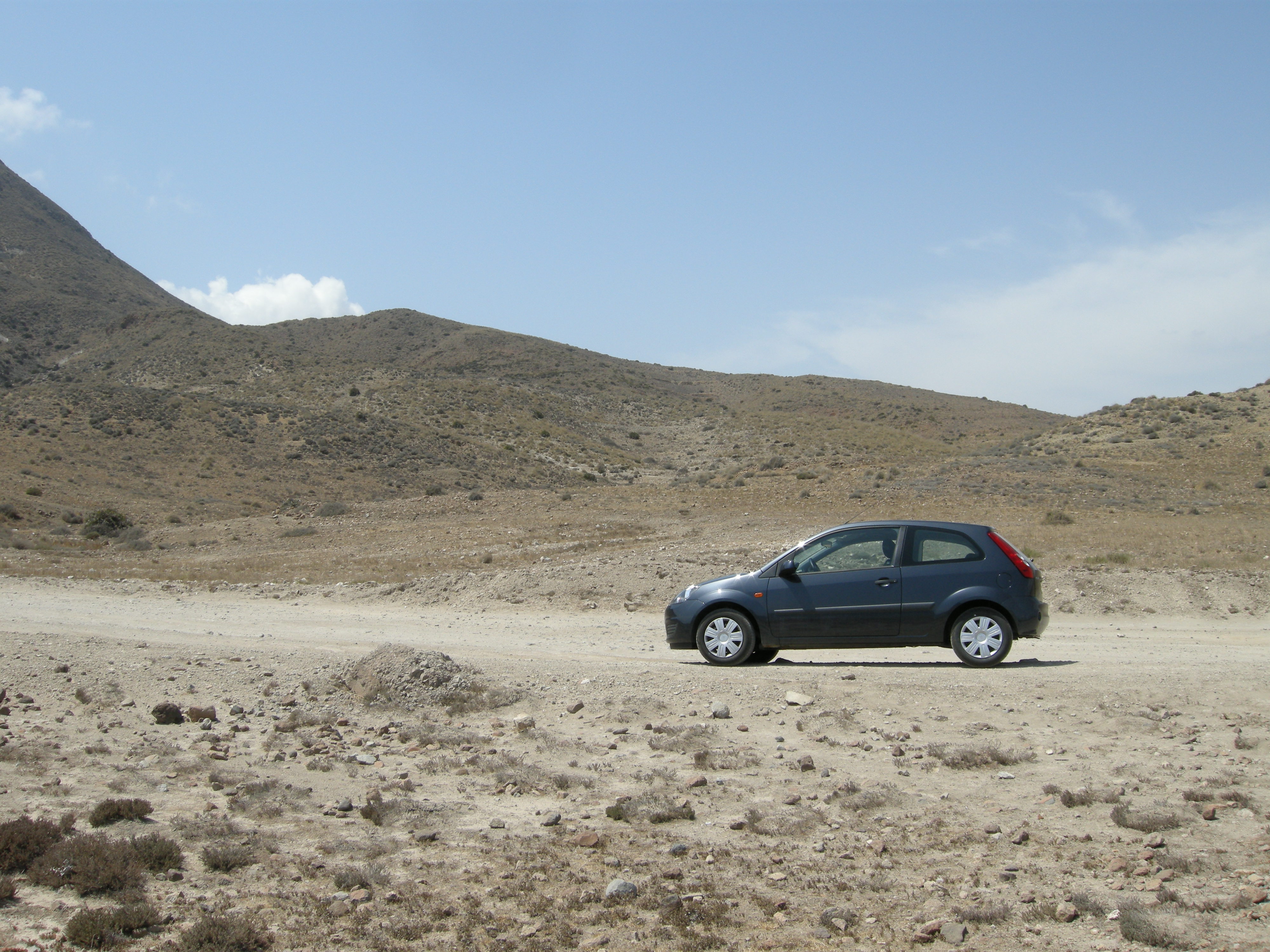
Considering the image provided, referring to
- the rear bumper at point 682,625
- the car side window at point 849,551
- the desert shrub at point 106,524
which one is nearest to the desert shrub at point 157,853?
the rear bumper at point 682,625

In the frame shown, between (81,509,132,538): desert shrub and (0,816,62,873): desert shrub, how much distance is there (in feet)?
99.6

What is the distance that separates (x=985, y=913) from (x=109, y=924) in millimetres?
4216

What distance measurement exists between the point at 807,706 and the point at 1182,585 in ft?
37.5

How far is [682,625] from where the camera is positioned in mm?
10180

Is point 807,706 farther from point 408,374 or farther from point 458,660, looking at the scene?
point 408,374

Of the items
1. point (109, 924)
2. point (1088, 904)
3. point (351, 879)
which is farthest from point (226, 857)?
point (1088, 904)

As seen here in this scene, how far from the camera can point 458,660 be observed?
10383 mm

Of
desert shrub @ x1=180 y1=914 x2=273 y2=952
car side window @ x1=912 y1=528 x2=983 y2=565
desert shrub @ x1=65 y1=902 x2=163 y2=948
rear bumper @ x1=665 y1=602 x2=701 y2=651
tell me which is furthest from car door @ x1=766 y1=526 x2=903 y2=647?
desert shrub @ x1=65 y1=902 x2=163 y2=948

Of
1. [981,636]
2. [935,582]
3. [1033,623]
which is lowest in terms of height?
[981,636]

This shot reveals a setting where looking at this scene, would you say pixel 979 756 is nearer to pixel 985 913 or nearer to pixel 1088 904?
pixel 1088 904

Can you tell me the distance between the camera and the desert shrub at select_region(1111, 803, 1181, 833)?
5461mm

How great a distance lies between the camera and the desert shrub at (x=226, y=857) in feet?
16.6

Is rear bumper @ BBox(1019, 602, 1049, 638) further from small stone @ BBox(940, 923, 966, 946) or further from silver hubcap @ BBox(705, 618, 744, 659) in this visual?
small stone @ BBox(940, 923, 966, 946)

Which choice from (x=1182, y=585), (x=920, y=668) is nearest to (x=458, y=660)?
(x=920, y=668)
